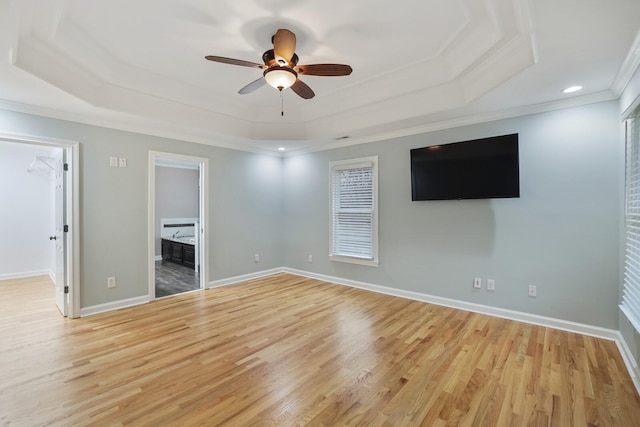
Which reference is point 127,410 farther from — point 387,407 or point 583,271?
point 583,271

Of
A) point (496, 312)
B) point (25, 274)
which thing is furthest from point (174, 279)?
point (496, 312)

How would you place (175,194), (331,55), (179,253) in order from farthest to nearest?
(175,194) → (179,253) → (331,55)

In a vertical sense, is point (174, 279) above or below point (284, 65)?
below

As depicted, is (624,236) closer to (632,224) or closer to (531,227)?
(632,224)

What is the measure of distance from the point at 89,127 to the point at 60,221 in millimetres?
1224

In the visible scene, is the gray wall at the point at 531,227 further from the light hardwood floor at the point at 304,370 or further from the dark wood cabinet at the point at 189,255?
the dark wood cabinet at the point at 189,255

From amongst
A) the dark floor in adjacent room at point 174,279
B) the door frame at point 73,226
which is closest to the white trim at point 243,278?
the dark floor in adjacent room at point 174,279

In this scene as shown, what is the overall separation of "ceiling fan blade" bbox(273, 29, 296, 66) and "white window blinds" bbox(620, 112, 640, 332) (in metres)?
2.88

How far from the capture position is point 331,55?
292 centimetres

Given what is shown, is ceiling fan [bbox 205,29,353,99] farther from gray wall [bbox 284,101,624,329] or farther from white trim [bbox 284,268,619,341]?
white trim [bbox 284,268,619,341]

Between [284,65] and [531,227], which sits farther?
[531,227]

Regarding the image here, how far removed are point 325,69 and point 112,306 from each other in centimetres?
389

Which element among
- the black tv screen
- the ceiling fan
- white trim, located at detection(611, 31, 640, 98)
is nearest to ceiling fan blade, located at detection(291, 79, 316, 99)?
the ceiling fan

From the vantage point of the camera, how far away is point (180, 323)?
331cm
